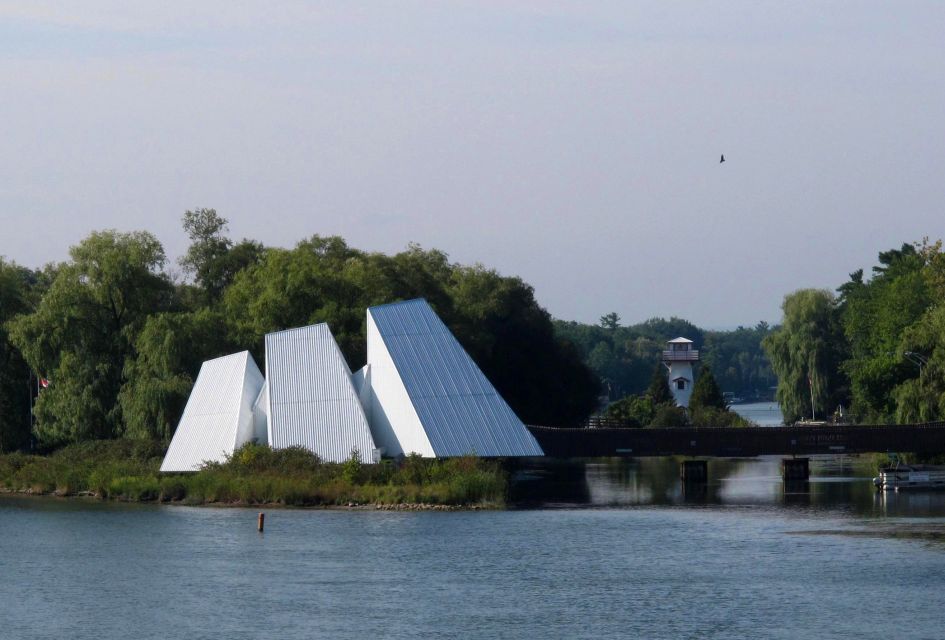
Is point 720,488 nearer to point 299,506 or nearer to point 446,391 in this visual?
point 446,391

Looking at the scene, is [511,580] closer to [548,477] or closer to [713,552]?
[713,552]

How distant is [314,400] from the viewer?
49938 mm

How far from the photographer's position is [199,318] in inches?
2375

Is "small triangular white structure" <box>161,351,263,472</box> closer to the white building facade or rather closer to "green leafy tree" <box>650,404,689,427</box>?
the white building facade

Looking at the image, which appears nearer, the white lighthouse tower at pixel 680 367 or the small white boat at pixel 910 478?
the small white boat at pixel 910 478

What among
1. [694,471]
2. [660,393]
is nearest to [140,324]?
[694,471]

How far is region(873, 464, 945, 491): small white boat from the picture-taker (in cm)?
5444

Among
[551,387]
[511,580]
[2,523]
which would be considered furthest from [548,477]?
[511,580]

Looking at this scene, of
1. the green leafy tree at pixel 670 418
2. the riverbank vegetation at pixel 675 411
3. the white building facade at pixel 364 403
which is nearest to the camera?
the white building facade at pixel 364 403

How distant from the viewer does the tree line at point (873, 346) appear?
6022 cm

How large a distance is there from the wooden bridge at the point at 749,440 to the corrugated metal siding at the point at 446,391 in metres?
4.92

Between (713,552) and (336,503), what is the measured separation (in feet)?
47.0

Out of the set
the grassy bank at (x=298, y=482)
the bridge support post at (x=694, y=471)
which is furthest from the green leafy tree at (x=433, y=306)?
the bridge support post at (x=694, y=471)

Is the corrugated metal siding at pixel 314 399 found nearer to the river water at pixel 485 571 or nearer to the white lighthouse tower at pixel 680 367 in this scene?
the river water at pixel 485 571
